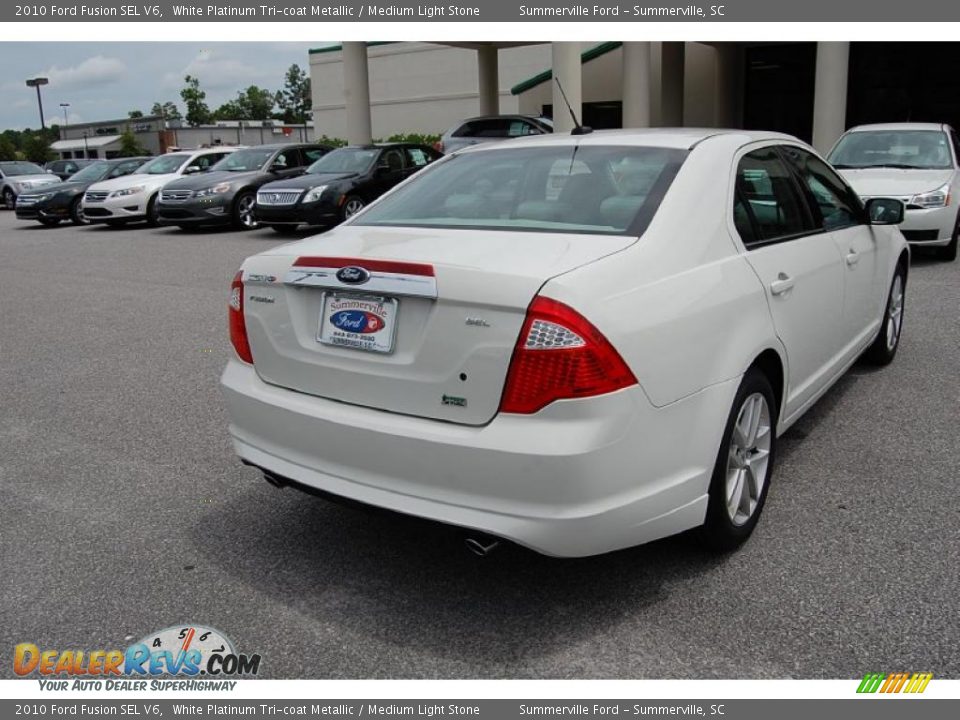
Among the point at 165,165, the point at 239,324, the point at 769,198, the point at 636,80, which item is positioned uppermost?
the point at 636,80

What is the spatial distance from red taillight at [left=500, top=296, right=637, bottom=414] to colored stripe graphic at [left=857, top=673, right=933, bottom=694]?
3.84 feet

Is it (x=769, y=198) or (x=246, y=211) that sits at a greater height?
(x=769, y=198)

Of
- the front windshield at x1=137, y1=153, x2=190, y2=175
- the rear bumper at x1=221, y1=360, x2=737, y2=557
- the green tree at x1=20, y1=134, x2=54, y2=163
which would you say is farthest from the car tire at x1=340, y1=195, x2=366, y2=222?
the green tree at x1=20, y1=134, x2=54, y2=163

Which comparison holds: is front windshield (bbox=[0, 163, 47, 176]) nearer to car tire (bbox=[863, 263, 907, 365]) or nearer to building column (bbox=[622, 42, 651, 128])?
building column (bbox=[622, 42, 651, 128])

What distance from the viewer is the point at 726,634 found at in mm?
3012

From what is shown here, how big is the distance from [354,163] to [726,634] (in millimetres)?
14049

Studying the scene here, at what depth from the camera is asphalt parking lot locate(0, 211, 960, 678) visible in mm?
2945

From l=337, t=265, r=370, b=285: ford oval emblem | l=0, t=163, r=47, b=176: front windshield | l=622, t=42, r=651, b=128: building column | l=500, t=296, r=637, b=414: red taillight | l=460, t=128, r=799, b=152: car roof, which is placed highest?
l=622, t=42, r=651, b=128: building column

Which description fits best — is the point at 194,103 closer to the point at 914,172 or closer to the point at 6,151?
the point at 6,151

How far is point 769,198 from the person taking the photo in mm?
4066

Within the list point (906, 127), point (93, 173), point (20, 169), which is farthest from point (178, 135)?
point (906, 127)

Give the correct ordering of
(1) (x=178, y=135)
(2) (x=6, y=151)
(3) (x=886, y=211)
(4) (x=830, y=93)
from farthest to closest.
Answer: (1) (x=178, y=135)
(2) (x=6, y=151)
(4) (x=830, y=93)
(3) (x=886, y=211)

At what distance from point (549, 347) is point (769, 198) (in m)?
1.83

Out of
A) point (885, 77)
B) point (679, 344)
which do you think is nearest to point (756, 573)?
point (679, 344)
